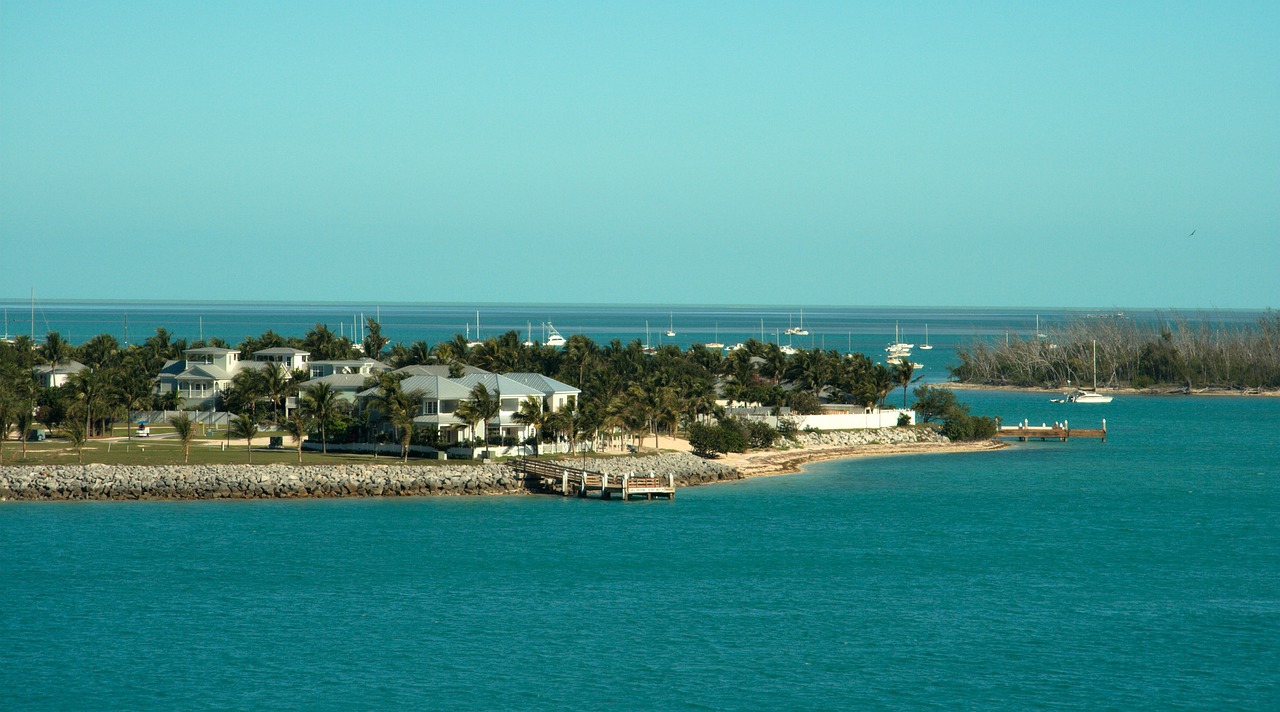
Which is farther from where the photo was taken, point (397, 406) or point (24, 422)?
point (24, 422)

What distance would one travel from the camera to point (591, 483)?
7781 cm

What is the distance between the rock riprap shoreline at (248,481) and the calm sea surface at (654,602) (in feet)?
6.05

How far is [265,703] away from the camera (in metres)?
40.6

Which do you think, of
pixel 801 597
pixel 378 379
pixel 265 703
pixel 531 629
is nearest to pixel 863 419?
pixel 378 379

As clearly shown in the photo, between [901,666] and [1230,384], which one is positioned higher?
[1230,384]

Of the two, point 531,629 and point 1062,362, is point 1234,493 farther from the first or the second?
point 1062,362

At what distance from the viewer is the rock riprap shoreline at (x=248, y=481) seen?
72938 mm

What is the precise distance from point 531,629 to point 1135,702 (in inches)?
785

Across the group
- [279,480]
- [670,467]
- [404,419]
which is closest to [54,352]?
[404,419]

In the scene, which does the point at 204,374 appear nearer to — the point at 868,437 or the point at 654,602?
the point at 868,437

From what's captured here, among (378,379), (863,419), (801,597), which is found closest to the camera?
(801,597)

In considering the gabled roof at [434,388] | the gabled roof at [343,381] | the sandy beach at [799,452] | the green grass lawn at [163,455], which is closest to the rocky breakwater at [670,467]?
the sandy beach at [799,452]

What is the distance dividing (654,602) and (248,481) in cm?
3074

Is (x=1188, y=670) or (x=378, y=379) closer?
(x=1188, y=670)
